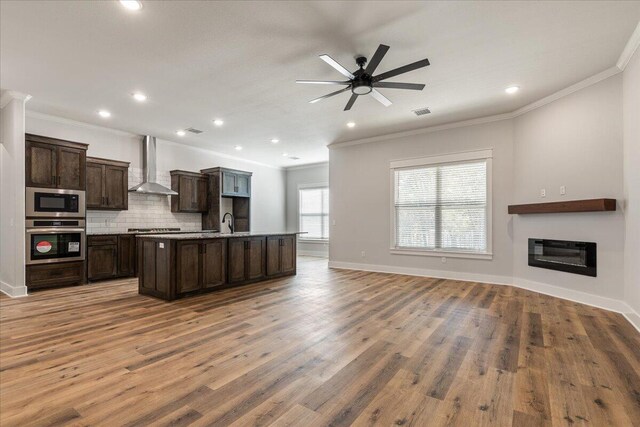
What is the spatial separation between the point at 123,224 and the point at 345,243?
472cm

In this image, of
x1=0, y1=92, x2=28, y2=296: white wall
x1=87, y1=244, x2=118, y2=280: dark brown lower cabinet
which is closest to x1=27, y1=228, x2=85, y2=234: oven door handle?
x1=0, y1=92, x2=28, y2=296: white wall

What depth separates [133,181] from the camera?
665 cm

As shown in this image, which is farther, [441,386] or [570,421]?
[441,386]

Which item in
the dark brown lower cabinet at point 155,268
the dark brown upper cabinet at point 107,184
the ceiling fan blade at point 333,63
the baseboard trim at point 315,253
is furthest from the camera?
the baseboard trim at point 315,253

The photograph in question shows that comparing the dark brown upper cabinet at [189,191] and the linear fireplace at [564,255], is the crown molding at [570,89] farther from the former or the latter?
the dark brown upper cabinet at [189,191]

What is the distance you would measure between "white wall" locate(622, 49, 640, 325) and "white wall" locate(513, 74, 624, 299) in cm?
14

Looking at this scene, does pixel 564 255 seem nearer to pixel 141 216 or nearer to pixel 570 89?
pixel 570 89

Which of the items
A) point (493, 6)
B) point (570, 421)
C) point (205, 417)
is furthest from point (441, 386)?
point (493, 6)

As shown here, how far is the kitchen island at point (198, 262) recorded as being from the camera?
14.2ft

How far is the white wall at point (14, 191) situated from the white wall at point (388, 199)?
5473 mm

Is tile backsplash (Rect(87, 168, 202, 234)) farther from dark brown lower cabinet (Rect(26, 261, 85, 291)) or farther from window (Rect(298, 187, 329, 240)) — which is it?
window (Rect(298, 187, 329, 240))

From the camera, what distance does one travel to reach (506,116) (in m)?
5.43

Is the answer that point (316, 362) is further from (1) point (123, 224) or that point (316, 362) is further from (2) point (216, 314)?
(1) point (123, 224)

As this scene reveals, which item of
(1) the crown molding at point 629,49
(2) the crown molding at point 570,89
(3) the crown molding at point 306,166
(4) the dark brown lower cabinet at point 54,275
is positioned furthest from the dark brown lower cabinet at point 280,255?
(1) the crown molding at point 629,49
